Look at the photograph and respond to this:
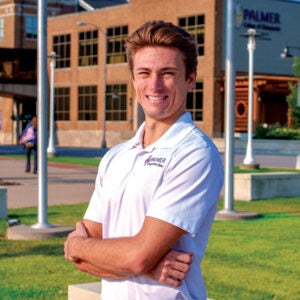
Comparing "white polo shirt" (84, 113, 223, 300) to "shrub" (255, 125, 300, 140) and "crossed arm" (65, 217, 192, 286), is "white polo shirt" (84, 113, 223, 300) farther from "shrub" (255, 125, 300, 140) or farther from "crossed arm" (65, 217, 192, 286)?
"shrub" (255, 125, 300, 140)

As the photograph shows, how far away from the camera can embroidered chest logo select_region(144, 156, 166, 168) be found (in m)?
2.68

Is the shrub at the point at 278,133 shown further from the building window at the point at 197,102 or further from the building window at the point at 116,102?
the building window at the point at 116,102

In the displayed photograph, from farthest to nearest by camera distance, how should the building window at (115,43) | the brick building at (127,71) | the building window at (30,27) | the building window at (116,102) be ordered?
the building window at (30,27), the building window at (115,43), the building window at (116,102), the brick building at (127,71)

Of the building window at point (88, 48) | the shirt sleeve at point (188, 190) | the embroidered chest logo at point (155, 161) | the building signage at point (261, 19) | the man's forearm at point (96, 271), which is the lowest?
the man's forearm at point (96, 271)

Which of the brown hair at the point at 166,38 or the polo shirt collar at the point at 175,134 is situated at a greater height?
the brown hair at the point at 166,38

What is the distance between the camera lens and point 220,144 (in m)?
50.9

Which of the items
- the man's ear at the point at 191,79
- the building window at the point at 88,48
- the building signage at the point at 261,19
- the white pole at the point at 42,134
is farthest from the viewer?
the building window at the point at 88,48

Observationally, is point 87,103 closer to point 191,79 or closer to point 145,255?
point 191,79

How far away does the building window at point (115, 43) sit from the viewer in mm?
65250

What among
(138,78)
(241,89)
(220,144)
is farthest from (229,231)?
(241,89)

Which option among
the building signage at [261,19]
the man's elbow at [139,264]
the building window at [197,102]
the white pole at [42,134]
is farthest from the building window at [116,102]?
the man's elbow at [139,264]

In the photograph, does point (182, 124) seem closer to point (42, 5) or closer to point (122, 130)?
point (42, 5)

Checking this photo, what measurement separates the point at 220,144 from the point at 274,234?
3974 cm

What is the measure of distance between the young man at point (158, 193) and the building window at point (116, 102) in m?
61.0
